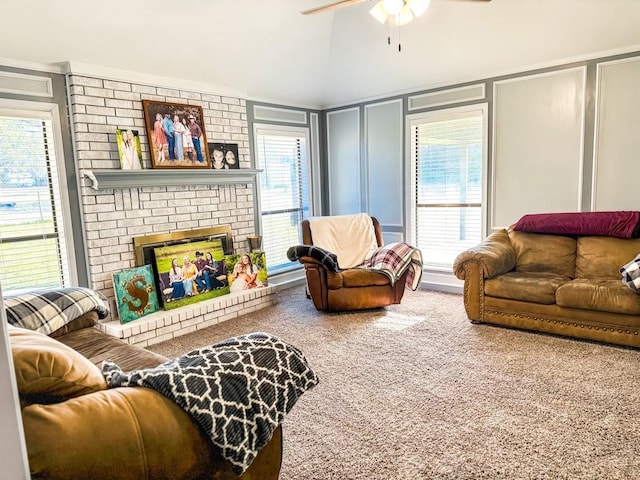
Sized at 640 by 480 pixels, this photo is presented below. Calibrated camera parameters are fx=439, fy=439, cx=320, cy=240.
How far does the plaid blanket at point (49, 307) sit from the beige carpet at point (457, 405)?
42.5 inches

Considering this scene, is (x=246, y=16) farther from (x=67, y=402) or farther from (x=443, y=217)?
(x=67, y=402)

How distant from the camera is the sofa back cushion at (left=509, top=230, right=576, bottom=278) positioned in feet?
13.0

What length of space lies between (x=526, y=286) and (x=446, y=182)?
6.15 feet

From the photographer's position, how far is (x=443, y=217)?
527cm

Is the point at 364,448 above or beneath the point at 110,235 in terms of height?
beneath

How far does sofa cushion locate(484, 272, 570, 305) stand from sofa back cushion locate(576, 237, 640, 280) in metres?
0.27

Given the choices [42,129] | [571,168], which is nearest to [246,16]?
[42,129]

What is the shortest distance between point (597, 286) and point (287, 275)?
3445mm

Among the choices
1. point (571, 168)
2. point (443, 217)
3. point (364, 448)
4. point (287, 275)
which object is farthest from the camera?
point (287, 275)

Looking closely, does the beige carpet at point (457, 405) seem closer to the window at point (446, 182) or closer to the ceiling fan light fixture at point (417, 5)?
the window at point (446, 182)

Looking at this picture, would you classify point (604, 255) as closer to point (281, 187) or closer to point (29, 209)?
point (281, 187)

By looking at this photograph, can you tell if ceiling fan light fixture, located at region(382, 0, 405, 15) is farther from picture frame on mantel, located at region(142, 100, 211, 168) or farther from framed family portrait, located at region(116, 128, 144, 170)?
framed family portrait, located at region(116, 128, 144, 170)

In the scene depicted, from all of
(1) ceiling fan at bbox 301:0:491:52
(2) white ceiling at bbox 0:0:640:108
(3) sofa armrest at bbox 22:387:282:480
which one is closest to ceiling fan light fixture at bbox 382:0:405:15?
(1) ceiling fan at bbox 301:0:491:52

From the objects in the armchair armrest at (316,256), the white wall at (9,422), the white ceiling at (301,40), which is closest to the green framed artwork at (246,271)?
the armchair armrest at (316,256)
